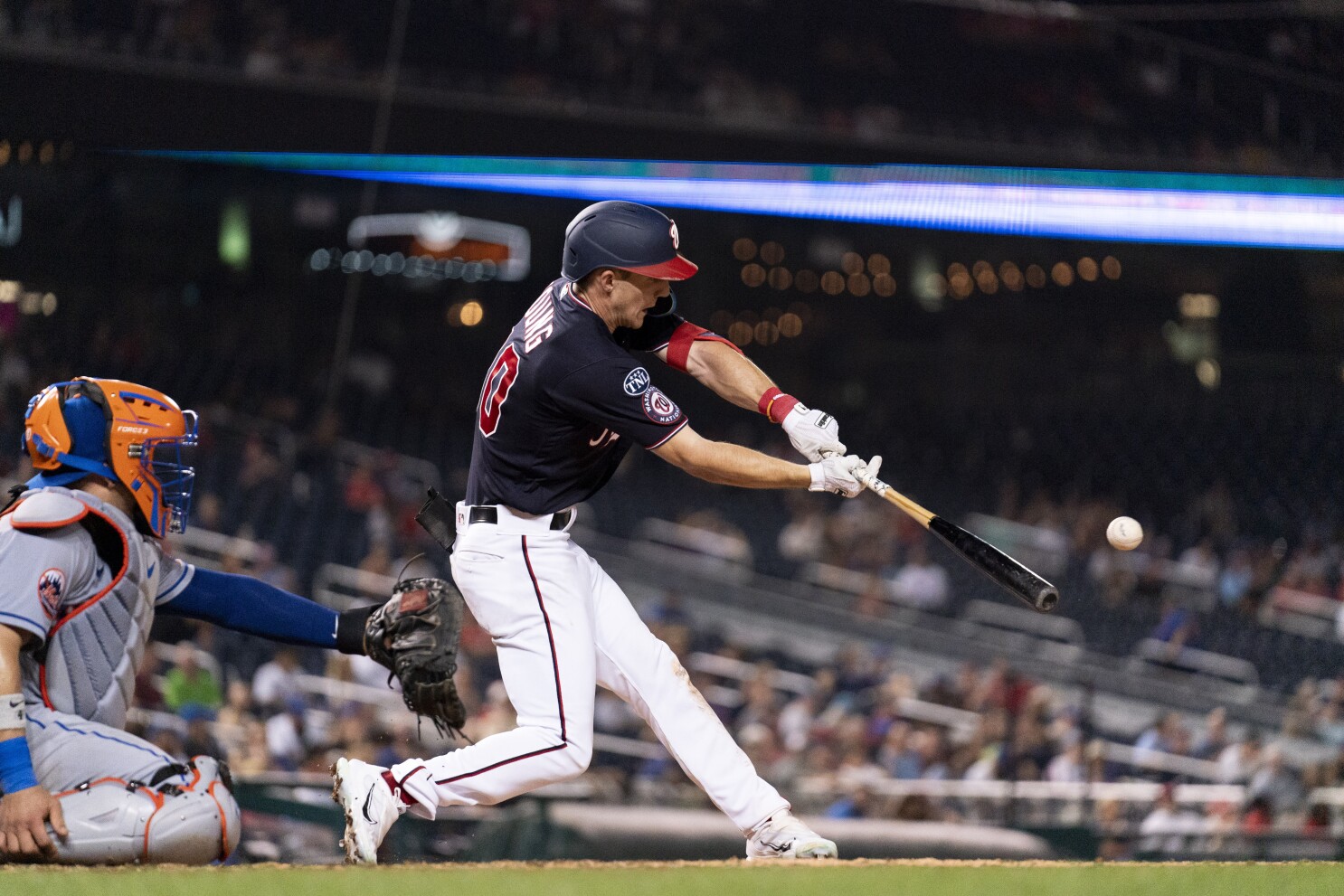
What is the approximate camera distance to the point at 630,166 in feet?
44.2

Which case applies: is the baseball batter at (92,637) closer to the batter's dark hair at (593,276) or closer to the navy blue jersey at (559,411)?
the navy blue jersey at (559,411)

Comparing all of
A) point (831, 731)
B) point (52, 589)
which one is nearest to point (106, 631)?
point (52, 589)

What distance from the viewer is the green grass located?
7.61ft

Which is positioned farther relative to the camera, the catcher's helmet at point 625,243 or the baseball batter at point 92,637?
the catcher's helmet at point 625,243

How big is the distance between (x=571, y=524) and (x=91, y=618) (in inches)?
40.8

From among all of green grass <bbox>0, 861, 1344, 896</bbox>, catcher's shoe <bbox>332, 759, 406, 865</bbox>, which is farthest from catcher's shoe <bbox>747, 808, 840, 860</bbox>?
catcher's shoe <bbox>332, 759, 406, 865</bbox>

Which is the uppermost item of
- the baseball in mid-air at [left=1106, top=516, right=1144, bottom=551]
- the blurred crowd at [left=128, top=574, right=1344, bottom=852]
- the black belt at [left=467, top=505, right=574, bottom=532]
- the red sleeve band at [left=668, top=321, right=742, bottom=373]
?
the red sleeve band at [left=668, top=321, right=742, bottom=373]

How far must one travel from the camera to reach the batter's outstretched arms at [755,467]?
298 cm

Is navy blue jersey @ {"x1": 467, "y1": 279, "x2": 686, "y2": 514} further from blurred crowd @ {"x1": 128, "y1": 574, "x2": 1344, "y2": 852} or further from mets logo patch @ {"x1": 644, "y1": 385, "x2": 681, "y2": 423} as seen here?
blurred crowd @ {"x1": 128, "y1": 574, "x2": 1344, "y2": 852}

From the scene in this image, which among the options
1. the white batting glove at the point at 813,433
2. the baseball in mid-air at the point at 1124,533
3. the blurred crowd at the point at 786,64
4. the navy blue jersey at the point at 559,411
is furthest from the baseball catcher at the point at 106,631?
the blurred crowd at the point at 786,64

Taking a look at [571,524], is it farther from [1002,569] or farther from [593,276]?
[1002,569]

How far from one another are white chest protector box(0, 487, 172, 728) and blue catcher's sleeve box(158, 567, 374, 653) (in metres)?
0.26

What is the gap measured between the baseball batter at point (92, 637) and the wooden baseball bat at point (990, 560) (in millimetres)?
1570

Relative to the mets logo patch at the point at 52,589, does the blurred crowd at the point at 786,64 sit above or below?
above
